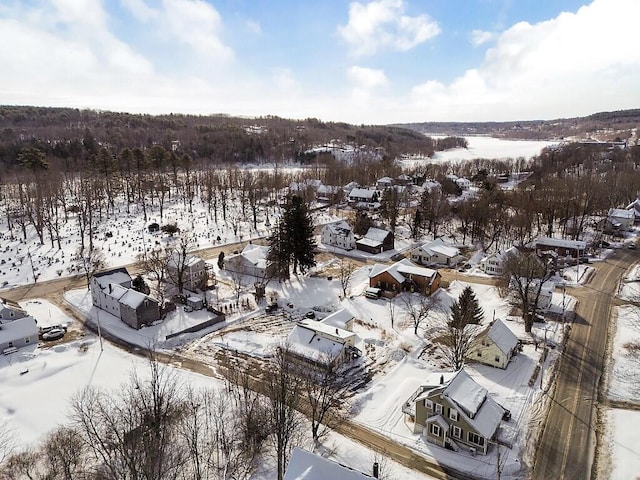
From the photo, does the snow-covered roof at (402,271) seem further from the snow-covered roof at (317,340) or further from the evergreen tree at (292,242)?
the snow-covered roof at (317,340)

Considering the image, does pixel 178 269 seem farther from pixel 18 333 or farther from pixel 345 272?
pixel 345 272

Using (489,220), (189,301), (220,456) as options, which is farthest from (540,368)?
(489,220)

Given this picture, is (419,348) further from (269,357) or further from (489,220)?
(489,220)

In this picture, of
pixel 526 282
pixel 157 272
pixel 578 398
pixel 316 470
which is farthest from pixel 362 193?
pixel 316 470

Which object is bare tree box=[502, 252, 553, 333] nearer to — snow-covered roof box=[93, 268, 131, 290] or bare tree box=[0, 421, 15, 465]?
bare tree box=[0, 421, 15, 465]

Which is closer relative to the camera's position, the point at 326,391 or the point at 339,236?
Answer: the point at 326,391

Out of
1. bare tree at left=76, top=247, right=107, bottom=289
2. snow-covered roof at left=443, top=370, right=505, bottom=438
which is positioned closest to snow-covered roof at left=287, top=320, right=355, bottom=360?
snow-covered roof at left=443, top=370, right=505, bottom=438

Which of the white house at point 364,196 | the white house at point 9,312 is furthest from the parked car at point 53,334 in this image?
the white house at point 364,196
